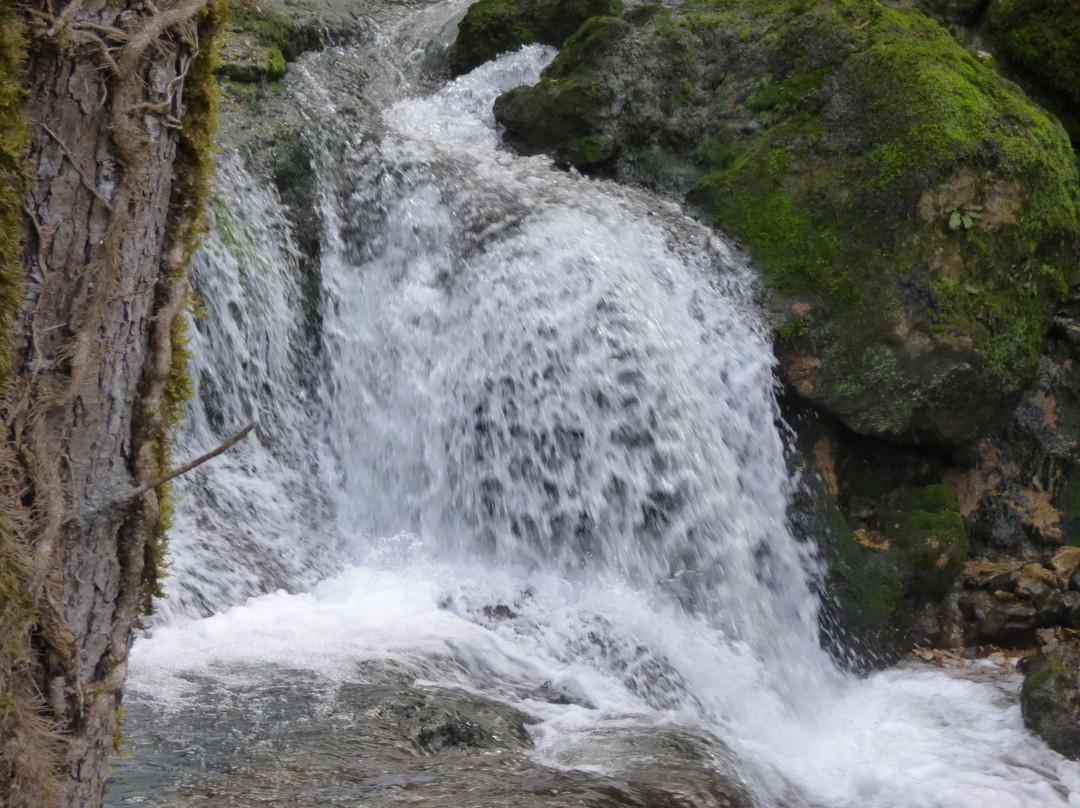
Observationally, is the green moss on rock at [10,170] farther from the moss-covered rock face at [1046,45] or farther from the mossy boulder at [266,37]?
the moss-covered rock face at [1046,45]

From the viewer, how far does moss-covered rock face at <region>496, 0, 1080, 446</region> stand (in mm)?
7398

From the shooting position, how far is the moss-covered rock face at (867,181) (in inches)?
291

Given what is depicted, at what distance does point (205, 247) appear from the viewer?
259 inches

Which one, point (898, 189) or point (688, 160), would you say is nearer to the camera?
point (898, 189)

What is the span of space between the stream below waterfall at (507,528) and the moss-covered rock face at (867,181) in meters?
0.48

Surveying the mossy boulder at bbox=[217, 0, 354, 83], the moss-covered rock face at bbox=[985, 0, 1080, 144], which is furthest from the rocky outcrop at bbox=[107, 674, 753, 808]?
the moss-covered rock face at bbox=[985, 0, 1080, 144]

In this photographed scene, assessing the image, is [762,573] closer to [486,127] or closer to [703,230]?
[703,230]

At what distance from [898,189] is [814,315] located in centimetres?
115

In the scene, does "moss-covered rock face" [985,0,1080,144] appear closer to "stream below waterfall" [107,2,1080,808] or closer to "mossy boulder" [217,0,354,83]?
"stream below waterfall" [107,2,1080,808]

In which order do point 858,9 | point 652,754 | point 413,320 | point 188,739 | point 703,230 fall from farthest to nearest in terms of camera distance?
point 858,9 < point 703,230 < point 413,320 < point 652,754 < point 188,739

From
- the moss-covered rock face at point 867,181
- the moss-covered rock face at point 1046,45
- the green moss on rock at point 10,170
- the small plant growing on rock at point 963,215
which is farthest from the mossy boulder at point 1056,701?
the moss-covered rock face at point 1046,45

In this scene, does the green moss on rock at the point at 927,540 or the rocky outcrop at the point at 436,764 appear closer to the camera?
the rocky outcrop at the point at 436,764

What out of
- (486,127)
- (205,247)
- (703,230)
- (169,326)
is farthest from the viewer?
(486,127)

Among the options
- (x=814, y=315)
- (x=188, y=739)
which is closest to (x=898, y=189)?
(x=814, y=315)
